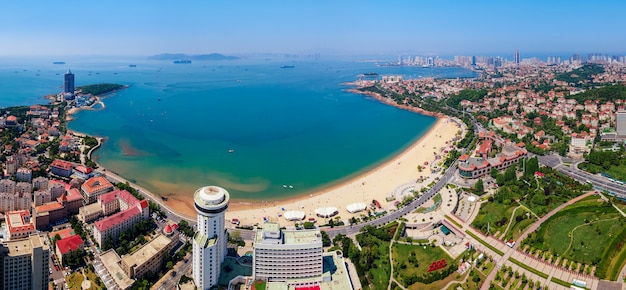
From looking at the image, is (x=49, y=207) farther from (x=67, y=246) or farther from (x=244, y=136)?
(x=244, y=136)

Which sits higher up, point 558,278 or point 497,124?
point 497,124

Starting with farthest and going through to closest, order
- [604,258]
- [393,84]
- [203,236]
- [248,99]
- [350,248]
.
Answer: [393,84]
[248,99]
[350,248]
[604,258]
[203,236]

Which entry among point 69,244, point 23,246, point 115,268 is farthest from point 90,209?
point 23,246

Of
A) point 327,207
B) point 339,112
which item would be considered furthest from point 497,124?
point 327,207

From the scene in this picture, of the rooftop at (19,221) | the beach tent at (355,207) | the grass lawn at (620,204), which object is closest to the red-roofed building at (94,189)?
the rooftop at (19,221)

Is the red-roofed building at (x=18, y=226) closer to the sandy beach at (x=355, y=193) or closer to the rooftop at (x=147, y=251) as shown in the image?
the rooftop at (x=147, y=251)

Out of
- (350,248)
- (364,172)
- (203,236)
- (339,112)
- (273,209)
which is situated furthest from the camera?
(339,112)

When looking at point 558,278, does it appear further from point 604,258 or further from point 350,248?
point 350,248
